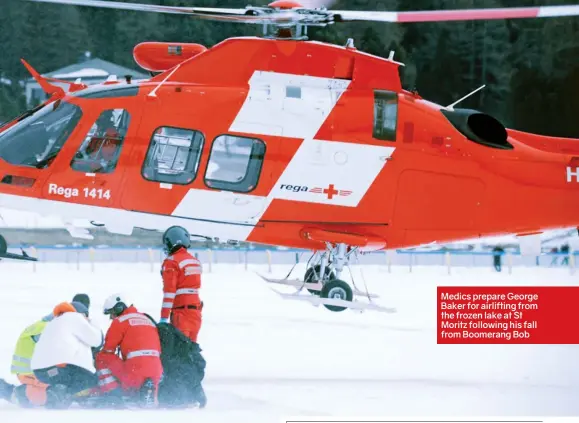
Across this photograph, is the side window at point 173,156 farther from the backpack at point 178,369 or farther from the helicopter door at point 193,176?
the backpack at point 178,369

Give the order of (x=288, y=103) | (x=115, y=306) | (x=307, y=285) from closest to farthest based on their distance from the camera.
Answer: (x=115, y=306) → (x=288, y=103) → (x=307, y=285)

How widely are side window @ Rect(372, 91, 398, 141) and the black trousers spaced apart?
2.98 meters

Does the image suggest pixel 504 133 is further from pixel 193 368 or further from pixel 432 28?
pixel 193 368

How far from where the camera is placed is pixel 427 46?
9227 mm

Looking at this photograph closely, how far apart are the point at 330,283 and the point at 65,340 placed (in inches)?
94.7

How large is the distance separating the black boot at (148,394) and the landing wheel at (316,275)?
2164 millimetres

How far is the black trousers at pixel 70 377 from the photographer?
6.84 metres

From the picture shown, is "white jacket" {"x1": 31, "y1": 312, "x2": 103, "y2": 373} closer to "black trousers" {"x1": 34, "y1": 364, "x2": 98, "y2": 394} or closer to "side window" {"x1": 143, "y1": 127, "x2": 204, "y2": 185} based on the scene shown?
"black trousers" {"x1": 34, "y1": 364, "x2": 98, "y2": 394}

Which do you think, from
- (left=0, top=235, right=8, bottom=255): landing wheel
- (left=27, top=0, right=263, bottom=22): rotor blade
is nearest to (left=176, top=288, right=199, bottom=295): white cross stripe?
(left=0, top=235, right=8, bottom=255): landing wheel

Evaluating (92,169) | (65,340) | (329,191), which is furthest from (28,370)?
(329,191)

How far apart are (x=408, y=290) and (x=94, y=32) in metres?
3.37

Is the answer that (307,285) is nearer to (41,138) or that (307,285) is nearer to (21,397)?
(41,138)
